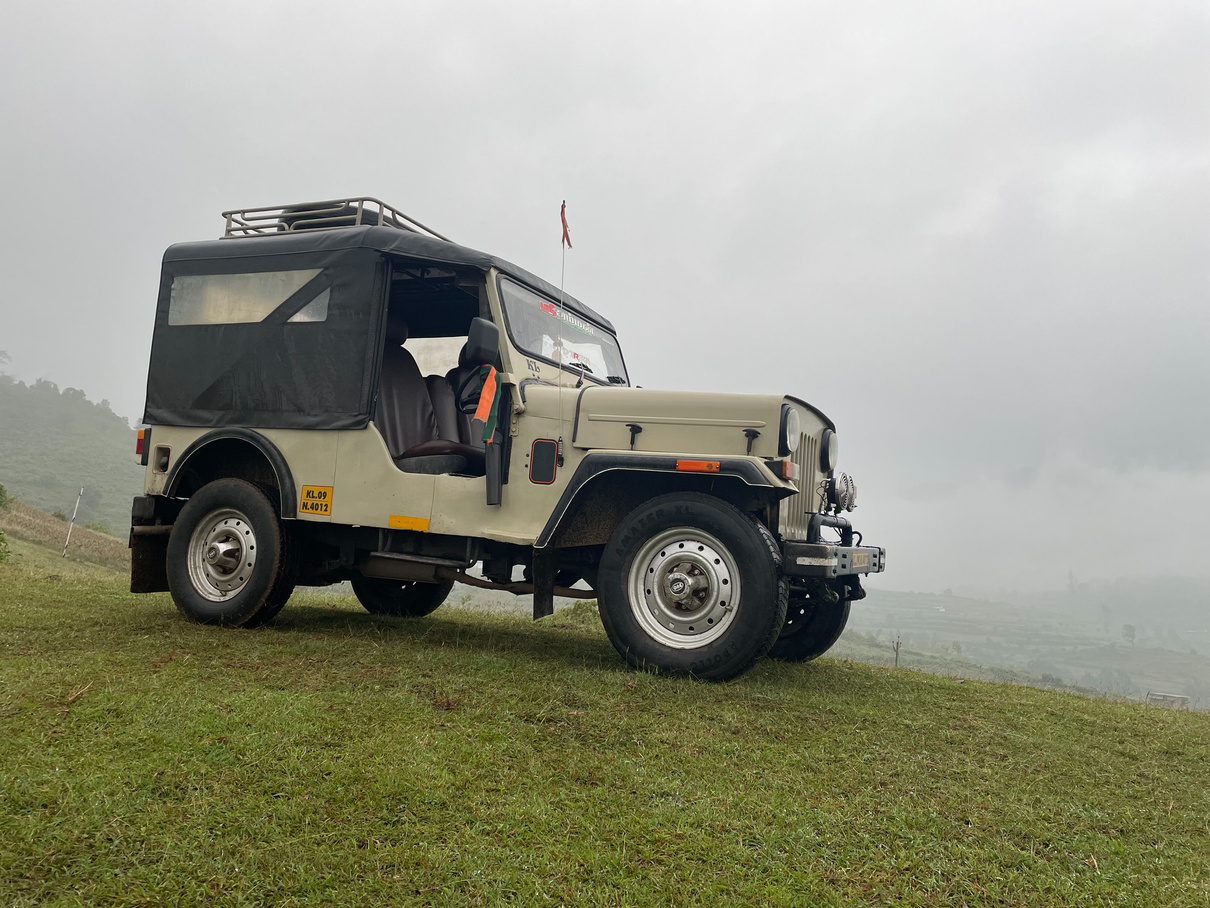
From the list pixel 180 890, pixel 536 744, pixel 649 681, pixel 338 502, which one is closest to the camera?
pixel 180 890

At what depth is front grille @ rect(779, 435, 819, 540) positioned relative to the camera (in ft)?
18.2

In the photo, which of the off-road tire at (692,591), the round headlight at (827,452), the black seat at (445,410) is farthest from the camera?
the black seat at (445,410)

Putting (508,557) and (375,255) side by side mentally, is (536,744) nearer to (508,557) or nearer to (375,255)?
(508,557)

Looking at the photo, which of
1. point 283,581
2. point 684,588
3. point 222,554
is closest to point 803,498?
point 684,588

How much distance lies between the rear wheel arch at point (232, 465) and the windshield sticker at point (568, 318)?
2319 millimetres

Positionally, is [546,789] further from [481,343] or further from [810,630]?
[810,630]

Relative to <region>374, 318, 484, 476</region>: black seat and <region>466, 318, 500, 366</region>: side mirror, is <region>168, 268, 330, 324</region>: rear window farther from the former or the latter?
<region>466, 318, 500, 366</region>: side mirror

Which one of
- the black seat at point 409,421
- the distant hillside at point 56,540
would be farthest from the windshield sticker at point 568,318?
the distant hillside at point 56,540

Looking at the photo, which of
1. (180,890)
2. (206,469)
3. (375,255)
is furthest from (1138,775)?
(206,469)

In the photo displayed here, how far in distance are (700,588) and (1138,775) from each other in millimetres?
2351

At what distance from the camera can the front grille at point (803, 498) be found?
5555 millimetres

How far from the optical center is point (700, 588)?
510 cm

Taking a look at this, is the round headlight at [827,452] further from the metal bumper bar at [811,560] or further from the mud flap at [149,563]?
the mud flap at [149,563]

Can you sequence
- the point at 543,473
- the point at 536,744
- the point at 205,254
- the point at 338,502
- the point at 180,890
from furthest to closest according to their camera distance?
the point at 205,254
the point at 338,502
the point at 543,473
the point at 536,744
the point at 180,890
